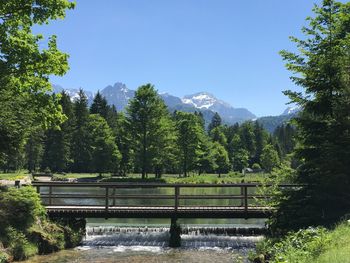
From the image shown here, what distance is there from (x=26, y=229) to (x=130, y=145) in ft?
193

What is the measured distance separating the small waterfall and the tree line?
40.9 m

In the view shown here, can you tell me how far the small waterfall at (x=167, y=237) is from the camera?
2169cm

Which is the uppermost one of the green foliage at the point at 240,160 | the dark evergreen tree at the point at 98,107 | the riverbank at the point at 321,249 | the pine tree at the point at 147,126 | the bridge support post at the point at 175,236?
the dark evergreen tree at the point at 98,107

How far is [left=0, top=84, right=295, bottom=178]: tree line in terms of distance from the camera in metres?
73.4

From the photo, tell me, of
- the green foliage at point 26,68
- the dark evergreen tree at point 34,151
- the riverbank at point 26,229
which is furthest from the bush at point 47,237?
the dark evergreen tree at point 34,151

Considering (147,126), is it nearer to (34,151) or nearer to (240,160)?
(34,151)

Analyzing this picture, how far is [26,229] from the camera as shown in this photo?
18.0 meters

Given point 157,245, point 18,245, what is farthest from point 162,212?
point 18,245

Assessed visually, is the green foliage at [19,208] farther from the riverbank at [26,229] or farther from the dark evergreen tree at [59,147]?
the dark evergreen tree at [59,147]

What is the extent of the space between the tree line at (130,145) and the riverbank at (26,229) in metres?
43.2

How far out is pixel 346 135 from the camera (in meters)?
15.6

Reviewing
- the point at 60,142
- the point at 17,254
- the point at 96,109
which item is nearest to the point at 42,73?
the point at 17,254

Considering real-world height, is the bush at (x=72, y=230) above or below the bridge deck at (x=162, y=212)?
below

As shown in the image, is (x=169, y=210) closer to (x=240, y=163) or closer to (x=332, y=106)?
(x=332, y=106)
